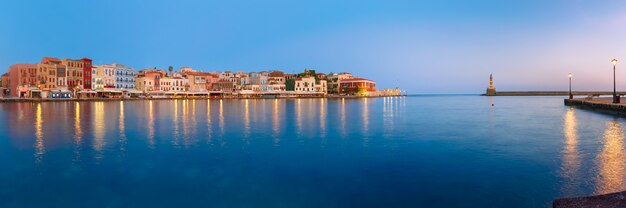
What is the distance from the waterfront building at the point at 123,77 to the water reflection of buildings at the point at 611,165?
3345 inches

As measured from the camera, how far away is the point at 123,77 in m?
85.2

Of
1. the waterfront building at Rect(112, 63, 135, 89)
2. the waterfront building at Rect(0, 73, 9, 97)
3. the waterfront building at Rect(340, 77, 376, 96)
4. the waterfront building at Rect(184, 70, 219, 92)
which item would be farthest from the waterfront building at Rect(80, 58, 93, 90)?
the waterfront building at Rect(340, 77, 376, 96)

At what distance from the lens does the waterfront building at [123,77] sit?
83.5m

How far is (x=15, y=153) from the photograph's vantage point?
14289 millimetres

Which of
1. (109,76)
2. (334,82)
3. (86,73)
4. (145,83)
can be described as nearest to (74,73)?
(86,73)

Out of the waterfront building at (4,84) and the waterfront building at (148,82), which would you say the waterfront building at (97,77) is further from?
the waterfront building at (4,84)

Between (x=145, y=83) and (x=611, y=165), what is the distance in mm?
91501

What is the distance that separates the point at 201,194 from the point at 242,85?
105 m

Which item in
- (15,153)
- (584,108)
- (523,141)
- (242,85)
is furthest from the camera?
(242,85)

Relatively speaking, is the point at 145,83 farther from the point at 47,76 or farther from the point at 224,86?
the point at 224,86

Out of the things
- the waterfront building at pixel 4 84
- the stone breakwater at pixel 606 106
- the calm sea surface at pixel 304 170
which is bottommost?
the calm sea surface at pixel 304 170

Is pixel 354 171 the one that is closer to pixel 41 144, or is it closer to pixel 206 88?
pixel 41 144

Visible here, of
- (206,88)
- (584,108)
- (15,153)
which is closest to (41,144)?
(15,153)

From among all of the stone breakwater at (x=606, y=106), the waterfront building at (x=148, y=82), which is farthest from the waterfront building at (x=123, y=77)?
the stone breakwater at (x=606, y=106)
